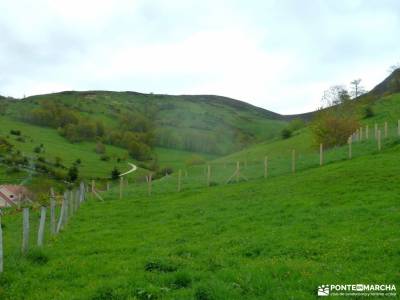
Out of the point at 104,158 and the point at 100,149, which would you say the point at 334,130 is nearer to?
the point at 104,158

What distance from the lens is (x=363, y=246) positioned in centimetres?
1483

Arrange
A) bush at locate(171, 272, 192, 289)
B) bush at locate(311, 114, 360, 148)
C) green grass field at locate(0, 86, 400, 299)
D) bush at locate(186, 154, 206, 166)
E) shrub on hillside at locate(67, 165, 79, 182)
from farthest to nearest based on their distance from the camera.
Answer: bush at locate(186, 154, 206, 166)
shrub on hillside at locate(67, 165, 79, 182)
bush at locate(311, 114, 360, 148)
bush at locate(171, 272, 192, 289)
green grass field at locate(0, 86, 400, 299)

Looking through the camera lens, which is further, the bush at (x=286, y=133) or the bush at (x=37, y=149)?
the bush at (x=37, y=149)

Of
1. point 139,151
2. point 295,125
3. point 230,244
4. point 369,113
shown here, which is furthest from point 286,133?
point 230,244

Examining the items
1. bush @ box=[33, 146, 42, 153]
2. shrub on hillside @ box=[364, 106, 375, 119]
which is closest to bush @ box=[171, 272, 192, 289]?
shrub on hillside @ box=[364, 106, 375, 119]

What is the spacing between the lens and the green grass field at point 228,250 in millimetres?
11922

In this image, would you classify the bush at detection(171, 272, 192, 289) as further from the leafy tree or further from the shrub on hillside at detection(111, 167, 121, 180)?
the leafy tree

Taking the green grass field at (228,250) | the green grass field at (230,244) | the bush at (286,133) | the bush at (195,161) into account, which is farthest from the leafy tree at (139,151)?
the green grass field at (228,250)

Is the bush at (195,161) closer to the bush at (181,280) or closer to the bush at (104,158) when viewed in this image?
the bush at (104,158)

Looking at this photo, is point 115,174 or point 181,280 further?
point 115,174

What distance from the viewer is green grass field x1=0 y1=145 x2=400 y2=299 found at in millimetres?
11922

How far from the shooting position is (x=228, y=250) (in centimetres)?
1608

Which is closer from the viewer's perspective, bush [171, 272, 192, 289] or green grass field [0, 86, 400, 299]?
green grass field [0, 86, 400, 299]

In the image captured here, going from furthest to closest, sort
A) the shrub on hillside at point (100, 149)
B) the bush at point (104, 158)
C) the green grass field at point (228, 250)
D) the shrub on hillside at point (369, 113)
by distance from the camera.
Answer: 1. the shrub on hillside at point (100, 149)
2. the bush at point (104, 158)
3. the shrub on hillside at point (369, 113)
4. the green grass field at point (228, 250)
